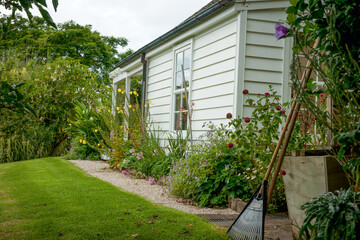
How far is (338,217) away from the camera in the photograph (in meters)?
1.76

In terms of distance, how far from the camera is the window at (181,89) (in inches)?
267

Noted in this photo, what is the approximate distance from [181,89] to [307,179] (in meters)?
4.68

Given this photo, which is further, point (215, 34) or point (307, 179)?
point (215, 34)

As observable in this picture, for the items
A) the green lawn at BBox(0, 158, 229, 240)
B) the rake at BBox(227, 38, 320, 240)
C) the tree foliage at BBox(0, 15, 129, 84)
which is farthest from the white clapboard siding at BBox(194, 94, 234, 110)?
the tree foliage at BBox(0, 15, 129, 84)

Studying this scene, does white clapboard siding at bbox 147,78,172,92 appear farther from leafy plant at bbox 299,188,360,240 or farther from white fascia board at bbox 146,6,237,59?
leafy plant at bbox 299,188,360,240

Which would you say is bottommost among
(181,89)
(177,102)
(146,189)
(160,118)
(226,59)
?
(146,189)

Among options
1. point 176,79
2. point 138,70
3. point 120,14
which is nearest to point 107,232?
point 176,79

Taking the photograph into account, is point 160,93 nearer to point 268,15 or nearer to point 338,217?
point 268,15

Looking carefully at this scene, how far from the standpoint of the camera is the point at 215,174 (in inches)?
181

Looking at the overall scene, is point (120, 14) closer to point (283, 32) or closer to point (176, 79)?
point (176, 79)

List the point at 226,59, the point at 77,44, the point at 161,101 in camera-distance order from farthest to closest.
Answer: the point at 77,44 < the point at 161,101 < the point at 226,59

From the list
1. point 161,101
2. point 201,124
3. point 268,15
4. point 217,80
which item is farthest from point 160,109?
point 268,15

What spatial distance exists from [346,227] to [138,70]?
8252 mm

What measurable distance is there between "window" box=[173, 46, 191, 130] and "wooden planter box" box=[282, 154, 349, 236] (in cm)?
393
